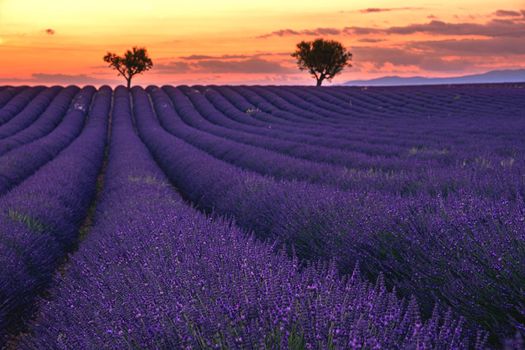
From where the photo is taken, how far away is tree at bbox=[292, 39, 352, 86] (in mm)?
45938

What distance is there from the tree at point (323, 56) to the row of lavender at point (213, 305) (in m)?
43.5

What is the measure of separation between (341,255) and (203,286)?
1.60 m

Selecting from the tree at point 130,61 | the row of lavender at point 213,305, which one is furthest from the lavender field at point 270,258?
the tree at point 130,61

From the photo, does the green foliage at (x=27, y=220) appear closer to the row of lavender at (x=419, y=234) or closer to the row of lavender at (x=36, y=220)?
the row of lavender at (x=36, y=220)

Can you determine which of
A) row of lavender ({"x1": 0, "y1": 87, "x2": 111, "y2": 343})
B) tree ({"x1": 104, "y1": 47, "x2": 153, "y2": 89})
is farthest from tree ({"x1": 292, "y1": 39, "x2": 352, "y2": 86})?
row of lavender ({"x1": 0, "y1": 87, "x2": 111, "y2": 343})

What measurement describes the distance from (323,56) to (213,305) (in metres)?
45.2

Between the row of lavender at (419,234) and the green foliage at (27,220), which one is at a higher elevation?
the row of lavender at (419,234)

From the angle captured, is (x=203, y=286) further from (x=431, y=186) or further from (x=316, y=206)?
(x=431, y=186)

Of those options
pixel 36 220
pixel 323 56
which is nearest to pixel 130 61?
pixel 323 56

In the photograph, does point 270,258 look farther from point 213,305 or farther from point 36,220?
point 36,220

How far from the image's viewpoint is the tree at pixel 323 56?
1809 inches

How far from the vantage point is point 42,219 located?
5.76m

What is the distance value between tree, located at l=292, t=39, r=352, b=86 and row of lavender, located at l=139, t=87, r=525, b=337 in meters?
40.2

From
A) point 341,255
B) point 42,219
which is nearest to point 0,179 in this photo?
point 42,219
